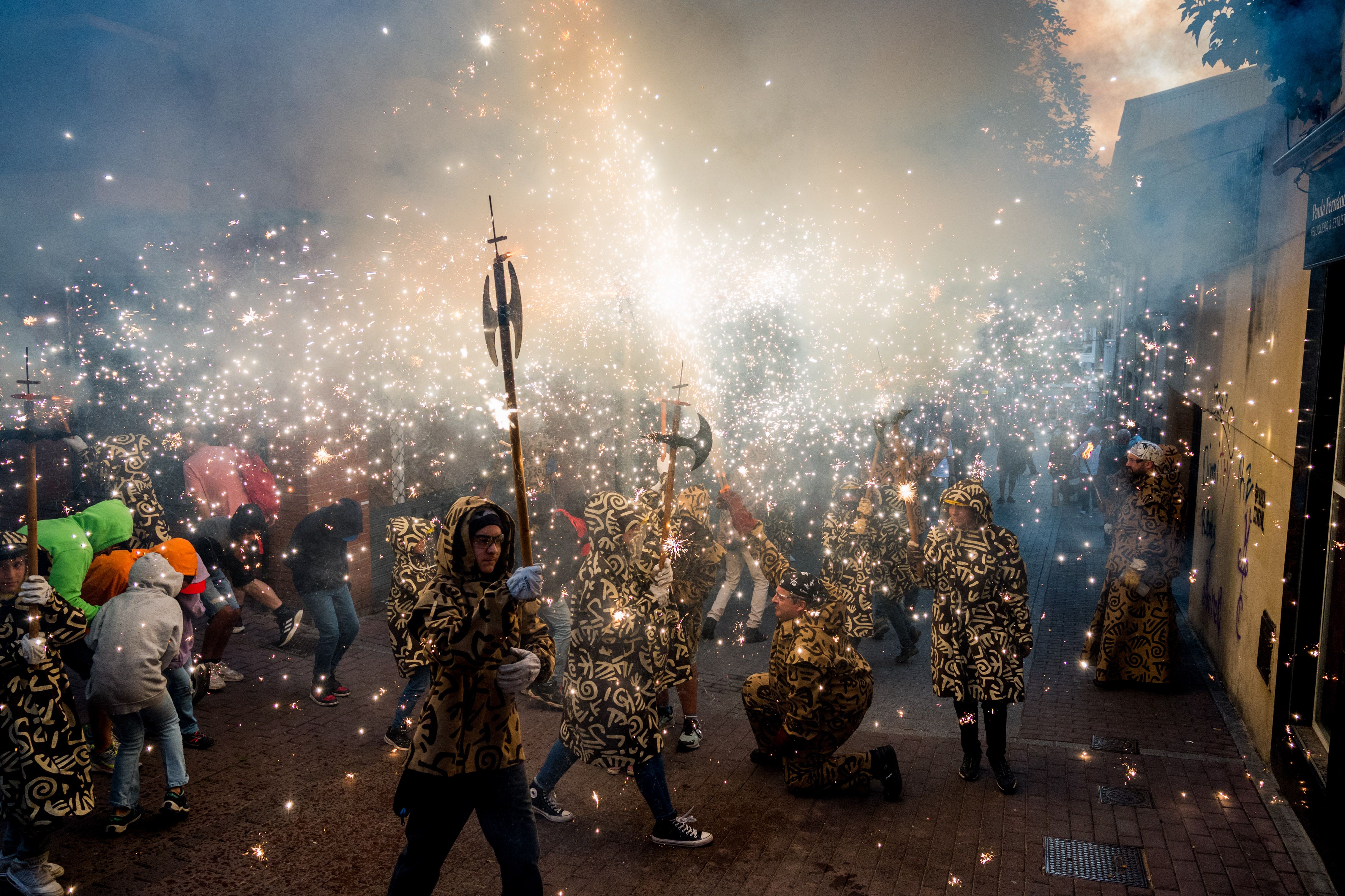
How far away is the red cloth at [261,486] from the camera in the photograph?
7.88 m

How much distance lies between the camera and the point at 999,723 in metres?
4.69

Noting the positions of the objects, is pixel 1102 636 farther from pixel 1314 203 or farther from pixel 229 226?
pixel 229 226

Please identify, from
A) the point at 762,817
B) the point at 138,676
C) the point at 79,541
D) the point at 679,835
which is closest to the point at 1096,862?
the point at 762,817

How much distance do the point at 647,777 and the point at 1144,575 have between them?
469 cm

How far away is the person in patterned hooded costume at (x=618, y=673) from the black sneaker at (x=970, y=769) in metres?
1.76

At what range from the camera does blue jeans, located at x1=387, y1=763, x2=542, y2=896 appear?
2893mm

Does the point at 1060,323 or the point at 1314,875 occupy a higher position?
the point at 1060,323

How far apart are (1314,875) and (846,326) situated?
1164 centimetres

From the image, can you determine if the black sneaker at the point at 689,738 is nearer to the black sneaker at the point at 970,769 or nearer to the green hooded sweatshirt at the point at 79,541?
the black sneaker at the point at 970,769

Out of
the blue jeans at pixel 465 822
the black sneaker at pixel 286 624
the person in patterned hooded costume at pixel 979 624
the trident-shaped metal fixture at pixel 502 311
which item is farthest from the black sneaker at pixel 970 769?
the black sneaker at pixel 286 624

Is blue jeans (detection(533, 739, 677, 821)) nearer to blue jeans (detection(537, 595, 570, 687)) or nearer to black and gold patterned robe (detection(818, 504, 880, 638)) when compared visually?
blue jeans (detection(537, 595, 570, 687))

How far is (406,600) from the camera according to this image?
4992 millimetres

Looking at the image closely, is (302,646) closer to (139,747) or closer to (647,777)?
(139,747)

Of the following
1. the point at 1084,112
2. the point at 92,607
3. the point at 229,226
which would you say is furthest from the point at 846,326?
the point at 92,607
